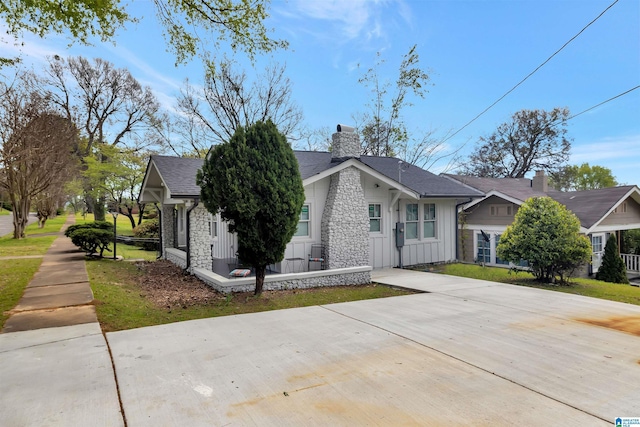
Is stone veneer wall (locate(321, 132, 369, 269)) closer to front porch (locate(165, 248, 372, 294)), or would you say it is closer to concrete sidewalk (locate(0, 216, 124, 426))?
front porch (locate(165, 248, 372, 294))

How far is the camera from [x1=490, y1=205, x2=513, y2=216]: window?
1734 cm

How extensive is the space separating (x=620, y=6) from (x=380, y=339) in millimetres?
10335

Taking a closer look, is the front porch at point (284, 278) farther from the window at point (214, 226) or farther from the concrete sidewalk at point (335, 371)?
the concrete sidewalk at point (335, 371)

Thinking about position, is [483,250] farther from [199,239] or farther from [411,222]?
[199,239]

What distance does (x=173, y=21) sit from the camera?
25.7 ft

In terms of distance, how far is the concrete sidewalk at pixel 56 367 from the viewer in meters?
2.98

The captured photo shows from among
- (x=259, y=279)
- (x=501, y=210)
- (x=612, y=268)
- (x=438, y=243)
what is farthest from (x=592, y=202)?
(x=259, y=279)

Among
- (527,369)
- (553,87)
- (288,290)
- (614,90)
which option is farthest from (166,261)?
(553,87)

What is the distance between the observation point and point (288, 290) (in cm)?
861

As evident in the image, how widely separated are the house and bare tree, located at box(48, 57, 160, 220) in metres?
19.6

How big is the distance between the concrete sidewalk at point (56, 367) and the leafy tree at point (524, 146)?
122 feet

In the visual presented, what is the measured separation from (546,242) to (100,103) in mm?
34207


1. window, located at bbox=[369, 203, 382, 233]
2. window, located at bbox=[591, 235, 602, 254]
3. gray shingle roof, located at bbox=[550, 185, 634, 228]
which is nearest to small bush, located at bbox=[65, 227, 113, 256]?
window, located at bbox=[369, 203, 382, 233]

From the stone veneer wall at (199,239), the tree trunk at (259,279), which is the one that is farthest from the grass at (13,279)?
the tree trunk at (259,279)
